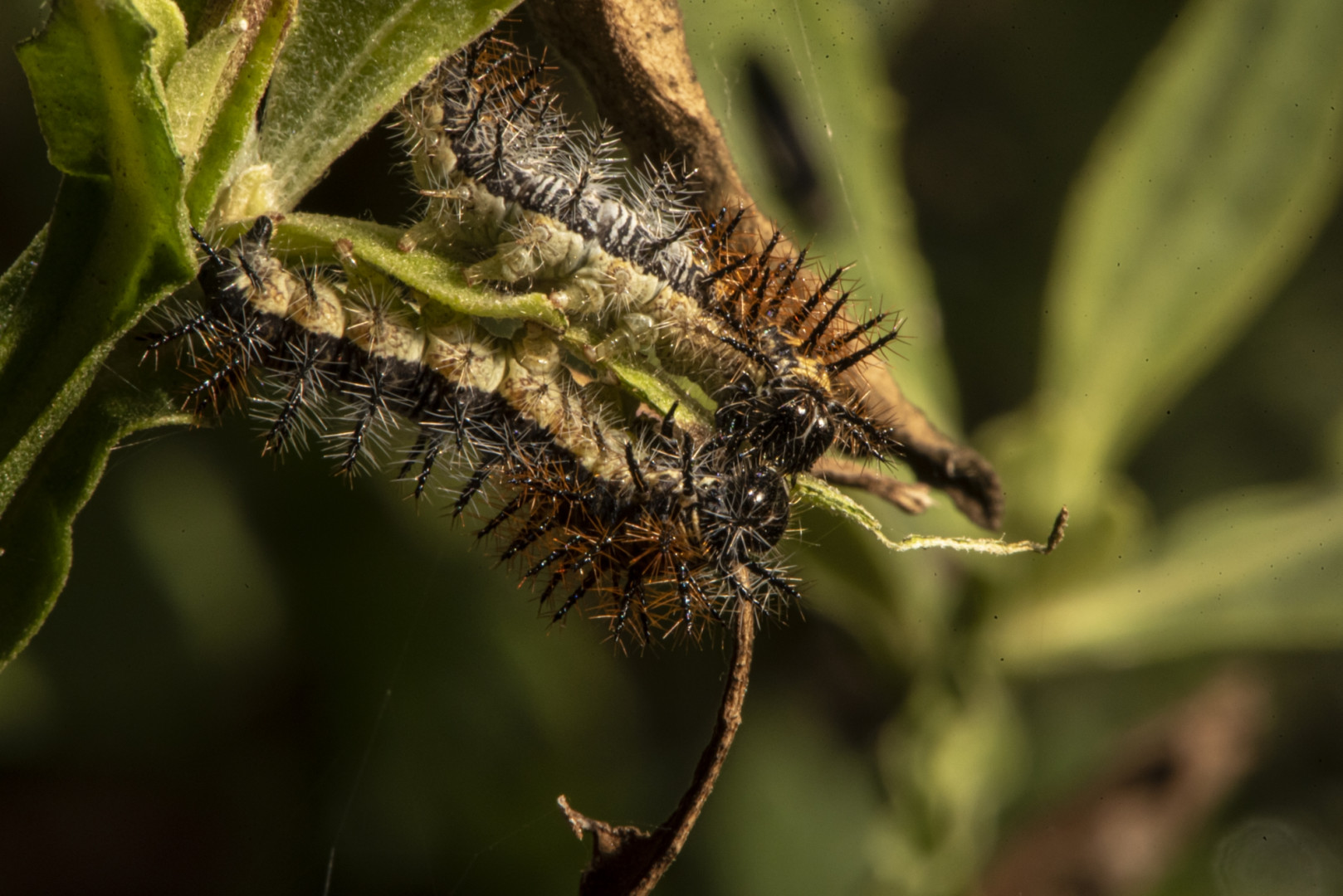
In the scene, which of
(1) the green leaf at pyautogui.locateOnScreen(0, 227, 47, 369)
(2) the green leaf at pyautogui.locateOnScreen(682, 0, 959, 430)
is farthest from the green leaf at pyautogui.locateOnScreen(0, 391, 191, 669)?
(2) the green leaf at pyautogui.locateOnScreen(682, 0, 959, 430)

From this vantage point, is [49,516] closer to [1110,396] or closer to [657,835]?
[657,835]

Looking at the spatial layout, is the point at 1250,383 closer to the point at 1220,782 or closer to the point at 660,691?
the point at 1220,782

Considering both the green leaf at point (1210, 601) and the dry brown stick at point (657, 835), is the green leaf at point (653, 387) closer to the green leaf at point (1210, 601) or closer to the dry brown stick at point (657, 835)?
the dry brown stick at point (657, 835)

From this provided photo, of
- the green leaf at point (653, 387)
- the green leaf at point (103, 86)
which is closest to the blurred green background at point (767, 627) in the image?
the green leaf at point (653, 387)

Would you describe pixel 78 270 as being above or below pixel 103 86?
below

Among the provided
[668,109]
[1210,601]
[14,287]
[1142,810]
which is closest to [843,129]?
[668,109]

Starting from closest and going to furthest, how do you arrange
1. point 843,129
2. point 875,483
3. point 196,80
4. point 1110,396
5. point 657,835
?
1. point 196,80
2. point 657,835
3. point 875,483
4. point 843,129
5. point 1110,396
